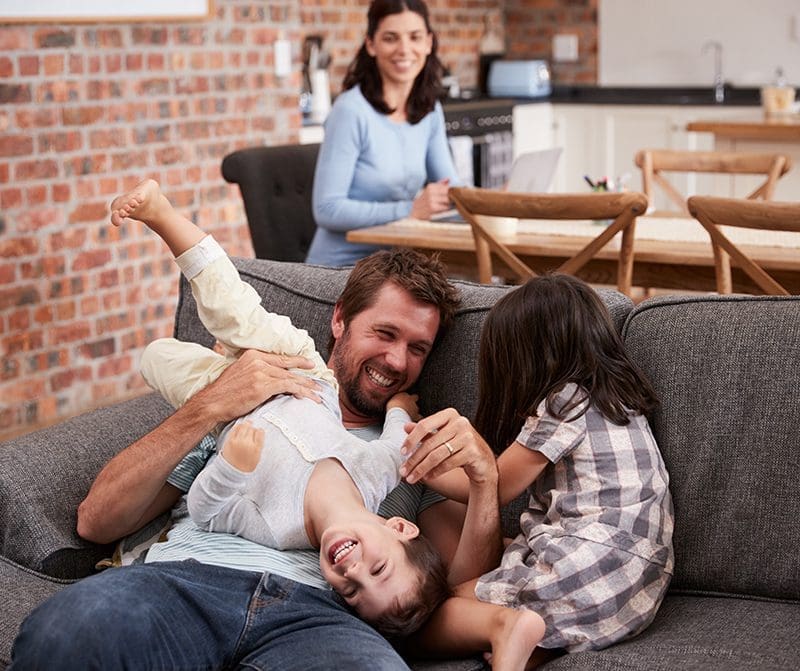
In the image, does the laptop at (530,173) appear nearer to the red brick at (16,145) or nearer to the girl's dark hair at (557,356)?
the red brick at (16,145)

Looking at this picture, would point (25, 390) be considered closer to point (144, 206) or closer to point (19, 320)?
point (19, 320)

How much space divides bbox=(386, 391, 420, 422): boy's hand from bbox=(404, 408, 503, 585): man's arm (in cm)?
21

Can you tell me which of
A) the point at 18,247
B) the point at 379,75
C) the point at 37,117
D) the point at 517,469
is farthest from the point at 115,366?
the point at 517,469

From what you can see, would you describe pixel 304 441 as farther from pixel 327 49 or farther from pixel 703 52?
pixel 703 52

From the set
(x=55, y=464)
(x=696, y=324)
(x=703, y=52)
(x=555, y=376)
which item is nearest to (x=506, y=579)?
(x=555, y=376)

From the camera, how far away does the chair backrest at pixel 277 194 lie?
3.88m

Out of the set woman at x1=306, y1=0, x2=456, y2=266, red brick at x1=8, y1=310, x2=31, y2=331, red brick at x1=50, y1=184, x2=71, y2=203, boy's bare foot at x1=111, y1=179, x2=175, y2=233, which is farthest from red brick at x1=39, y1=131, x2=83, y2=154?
boy's bare foot at x1=111, y1=179, x2=175, y2=233

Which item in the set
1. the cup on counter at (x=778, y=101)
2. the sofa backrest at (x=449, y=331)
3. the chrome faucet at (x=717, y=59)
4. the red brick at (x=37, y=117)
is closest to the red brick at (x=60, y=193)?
the red brick at (x=37, y=117)

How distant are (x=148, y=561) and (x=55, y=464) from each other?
1.06ft

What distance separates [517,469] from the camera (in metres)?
1.88

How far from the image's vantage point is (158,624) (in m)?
1.65

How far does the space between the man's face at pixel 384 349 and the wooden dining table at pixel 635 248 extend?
1.18 metres

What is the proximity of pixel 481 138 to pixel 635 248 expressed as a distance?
363 cm

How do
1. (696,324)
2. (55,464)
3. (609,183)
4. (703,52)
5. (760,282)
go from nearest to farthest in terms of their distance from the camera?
(696,324) → (55,464) → (760,282) → (609,183) → (703,52)
